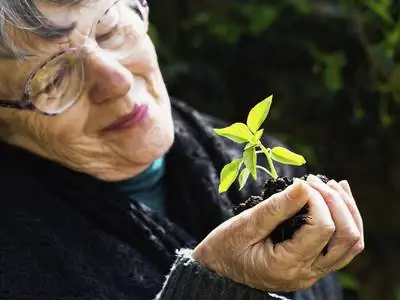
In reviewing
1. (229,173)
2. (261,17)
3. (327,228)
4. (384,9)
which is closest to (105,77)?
(229,173)

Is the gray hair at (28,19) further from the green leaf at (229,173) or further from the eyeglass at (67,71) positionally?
the green leaf at (229,173)

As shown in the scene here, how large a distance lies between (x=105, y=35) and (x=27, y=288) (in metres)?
0.34

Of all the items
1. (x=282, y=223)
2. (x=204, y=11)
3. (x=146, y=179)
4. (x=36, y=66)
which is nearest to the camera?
(x=282, y=223)

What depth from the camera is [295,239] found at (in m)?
0.91

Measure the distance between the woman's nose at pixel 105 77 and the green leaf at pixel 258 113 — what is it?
297 mm

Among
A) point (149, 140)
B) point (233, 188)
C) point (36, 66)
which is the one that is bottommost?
point (233, 188)

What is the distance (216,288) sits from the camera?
3.32ft

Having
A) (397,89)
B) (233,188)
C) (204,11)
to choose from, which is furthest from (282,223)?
(204,11)

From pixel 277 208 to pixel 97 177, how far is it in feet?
1.40

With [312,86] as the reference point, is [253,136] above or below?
above

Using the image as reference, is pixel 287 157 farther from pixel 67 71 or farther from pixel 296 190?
pixel 67 71

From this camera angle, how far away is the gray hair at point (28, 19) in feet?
3.59

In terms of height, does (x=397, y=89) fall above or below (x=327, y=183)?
below

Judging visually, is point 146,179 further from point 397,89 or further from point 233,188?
point 397,89
